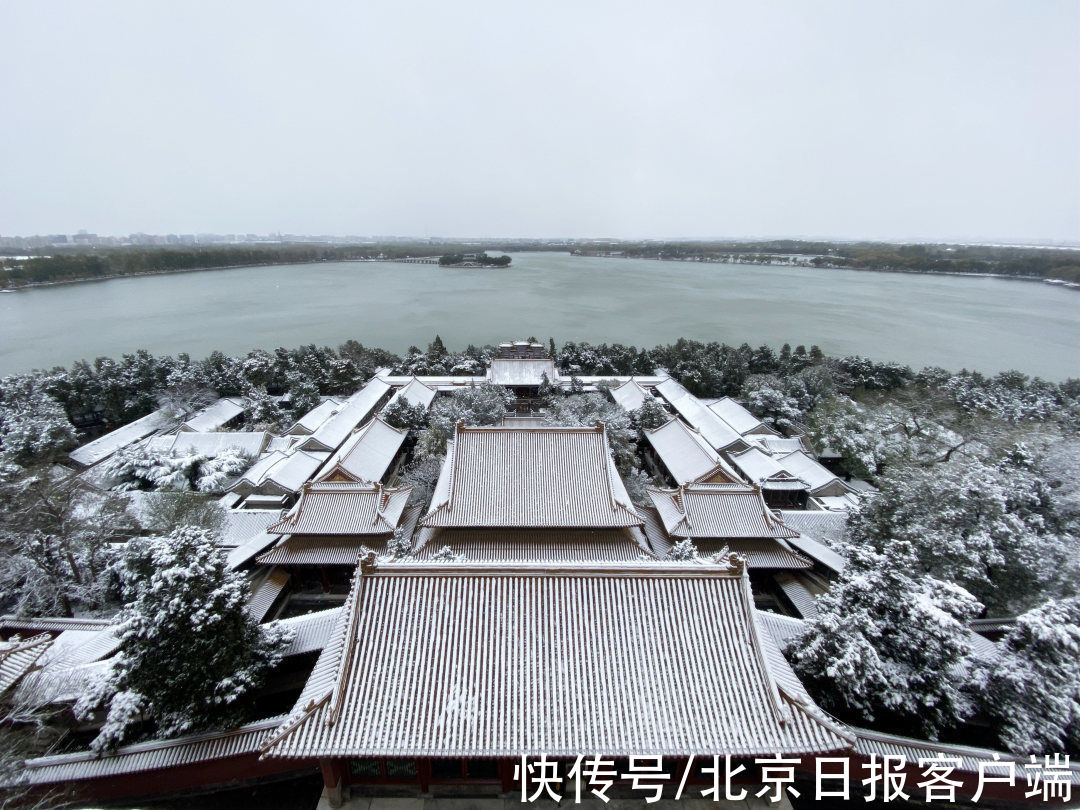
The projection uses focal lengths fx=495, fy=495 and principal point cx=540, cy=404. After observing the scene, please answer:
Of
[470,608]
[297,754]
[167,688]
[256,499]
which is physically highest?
[470,608]

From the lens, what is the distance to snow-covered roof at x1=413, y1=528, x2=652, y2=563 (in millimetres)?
14797

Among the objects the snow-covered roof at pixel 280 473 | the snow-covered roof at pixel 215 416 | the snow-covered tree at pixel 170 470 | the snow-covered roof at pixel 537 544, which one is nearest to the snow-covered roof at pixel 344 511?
the snow-covered roof at pixel 537 544

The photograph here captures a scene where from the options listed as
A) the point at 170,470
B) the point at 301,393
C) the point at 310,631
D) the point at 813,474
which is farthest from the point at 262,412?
the point at 813,474

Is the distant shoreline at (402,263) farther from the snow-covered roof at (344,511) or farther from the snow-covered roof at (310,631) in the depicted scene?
the snow-covered roof at (310,631)

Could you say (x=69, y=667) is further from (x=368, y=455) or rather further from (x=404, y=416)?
(x=404, y=416)

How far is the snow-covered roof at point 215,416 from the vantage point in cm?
2982


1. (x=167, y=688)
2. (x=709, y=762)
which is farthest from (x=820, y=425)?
(x=167, y=688)

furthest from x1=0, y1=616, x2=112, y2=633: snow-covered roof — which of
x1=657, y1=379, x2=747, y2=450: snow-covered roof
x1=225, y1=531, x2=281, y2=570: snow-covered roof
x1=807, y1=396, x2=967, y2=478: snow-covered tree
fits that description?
x1=807, y1=396, x2=967, y2=478: snow-covered tree

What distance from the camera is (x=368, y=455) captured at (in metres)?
22.4

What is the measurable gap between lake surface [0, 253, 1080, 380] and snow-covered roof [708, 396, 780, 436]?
A: 27.6m

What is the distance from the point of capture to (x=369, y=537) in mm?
16562

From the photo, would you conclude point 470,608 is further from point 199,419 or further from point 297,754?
point 199,419

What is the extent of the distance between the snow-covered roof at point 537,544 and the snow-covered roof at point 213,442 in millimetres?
16129

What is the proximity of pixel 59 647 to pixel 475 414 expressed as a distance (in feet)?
55.9
